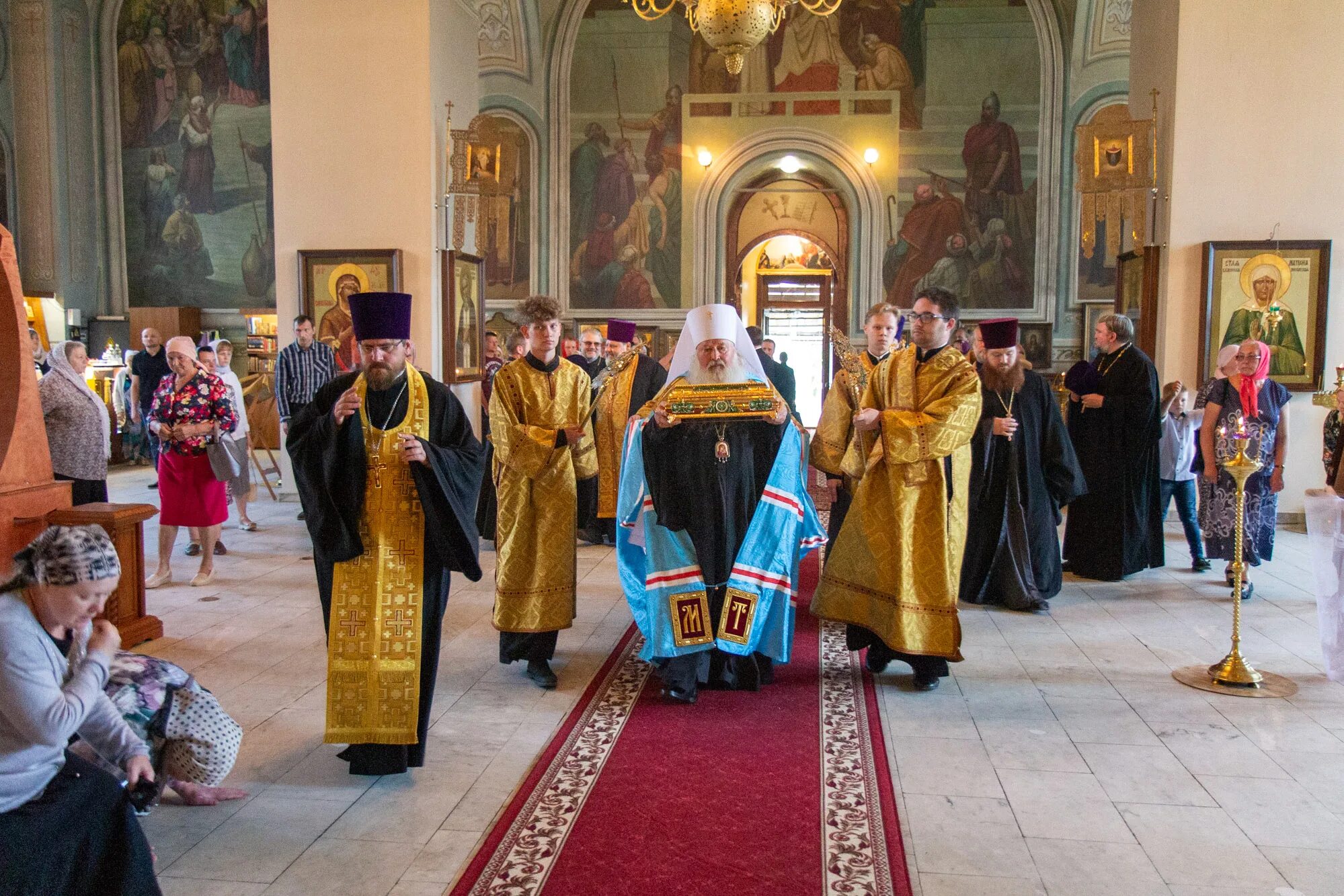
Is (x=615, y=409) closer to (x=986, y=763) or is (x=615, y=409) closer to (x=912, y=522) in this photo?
(x=912, y=522)

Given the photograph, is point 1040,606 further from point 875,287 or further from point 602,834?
point 875,287

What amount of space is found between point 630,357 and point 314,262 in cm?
390

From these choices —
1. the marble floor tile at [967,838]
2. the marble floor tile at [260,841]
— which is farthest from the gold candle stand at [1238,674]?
the marble floor tile at [260,841]

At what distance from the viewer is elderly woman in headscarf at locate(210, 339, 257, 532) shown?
7.79 m

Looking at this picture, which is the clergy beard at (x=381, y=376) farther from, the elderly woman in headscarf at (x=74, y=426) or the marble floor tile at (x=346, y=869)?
the elderly woman in headscarf at (x=74, y=426)

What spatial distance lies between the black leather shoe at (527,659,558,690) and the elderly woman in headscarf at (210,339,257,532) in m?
3.34

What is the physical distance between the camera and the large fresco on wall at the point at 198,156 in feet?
55.9

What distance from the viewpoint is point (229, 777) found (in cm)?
386

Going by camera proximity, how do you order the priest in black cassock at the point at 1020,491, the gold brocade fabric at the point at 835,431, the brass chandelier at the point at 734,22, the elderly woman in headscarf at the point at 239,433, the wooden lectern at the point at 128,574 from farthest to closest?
the elderly woman in headscarf at the point at 239,433 < the brass chandelier at the point at 734,22 < the priest in black cassock at the point at 1020,491 < the wooden lectern at the point at 128,574 < the gold brocade fabric at the point at 835,431

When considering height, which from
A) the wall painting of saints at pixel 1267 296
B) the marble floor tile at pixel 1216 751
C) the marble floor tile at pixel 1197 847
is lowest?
the marble floor tile at pixel 1216 751

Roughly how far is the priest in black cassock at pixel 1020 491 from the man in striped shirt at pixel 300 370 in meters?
5.51

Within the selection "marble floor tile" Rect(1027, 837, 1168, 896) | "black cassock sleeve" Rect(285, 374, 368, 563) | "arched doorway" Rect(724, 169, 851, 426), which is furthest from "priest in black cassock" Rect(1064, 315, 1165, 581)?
"arched doorway" Rect(724, 169, 851, 426)

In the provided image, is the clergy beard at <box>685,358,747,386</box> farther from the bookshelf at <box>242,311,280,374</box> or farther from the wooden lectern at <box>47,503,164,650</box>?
the bookshelf at <box>242,311,280,374</box>

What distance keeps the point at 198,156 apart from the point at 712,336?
15291 millimetres
